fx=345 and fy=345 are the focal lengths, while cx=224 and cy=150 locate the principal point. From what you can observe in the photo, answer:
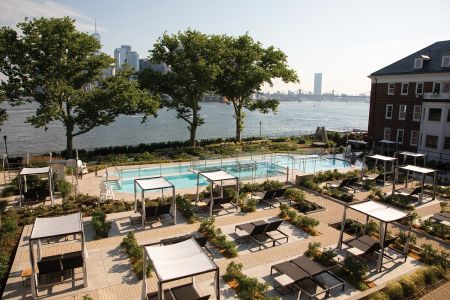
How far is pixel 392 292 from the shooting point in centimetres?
1060

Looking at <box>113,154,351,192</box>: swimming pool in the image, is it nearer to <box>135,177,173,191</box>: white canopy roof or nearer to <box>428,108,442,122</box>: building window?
<box>135,177,173,191</box>: white canopy roof

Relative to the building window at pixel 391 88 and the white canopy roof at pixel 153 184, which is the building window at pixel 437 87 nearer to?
the building window at pixel 391 88

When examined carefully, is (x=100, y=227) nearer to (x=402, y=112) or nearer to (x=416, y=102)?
(x=416, y=102)

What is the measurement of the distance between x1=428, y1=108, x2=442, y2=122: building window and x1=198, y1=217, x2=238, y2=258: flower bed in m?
28.8

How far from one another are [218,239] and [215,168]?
1424 cm

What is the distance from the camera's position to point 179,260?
9.43 meters

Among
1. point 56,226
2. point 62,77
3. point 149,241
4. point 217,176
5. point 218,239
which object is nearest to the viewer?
point 56,226

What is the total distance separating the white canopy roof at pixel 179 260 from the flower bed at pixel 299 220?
24.9 ft

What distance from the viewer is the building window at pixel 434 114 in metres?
34.2

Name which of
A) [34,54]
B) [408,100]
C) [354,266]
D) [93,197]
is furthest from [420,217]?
[34,54]

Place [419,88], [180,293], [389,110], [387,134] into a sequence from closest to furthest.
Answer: [180,293]
[419,88]
[389,110]
[387,134]

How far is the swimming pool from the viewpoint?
2593cm

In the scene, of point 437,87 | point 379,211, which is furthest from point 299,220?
point 437,87

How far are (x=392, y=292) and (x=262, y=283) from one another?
13.1 ft
